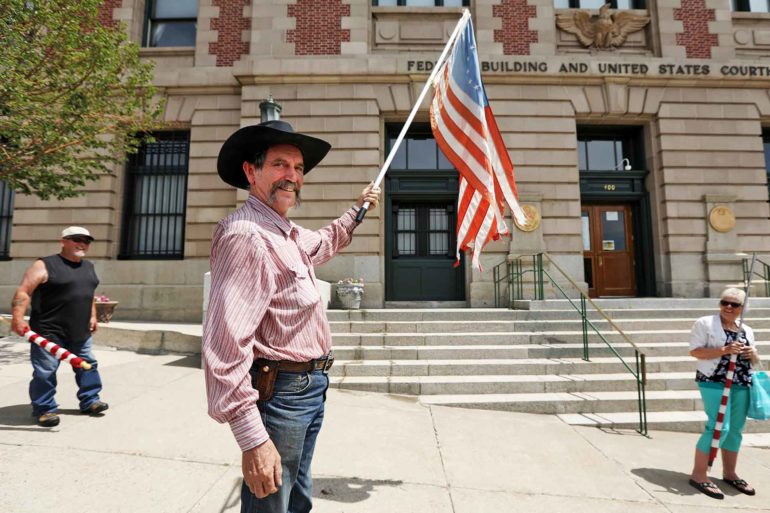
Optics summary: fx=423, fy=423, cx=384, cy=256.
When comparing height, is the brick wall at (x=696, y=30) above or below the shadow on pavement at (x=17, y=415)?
above

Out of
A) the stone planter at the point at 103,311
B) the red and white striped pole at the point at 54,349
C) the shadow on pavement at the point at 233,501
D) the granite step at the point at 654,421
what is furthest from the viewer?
the stone planter at the point at 103,311

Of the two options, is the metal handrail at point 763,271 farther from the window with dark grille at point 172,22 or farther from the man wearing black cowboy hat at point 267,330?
the window with dark grille at point 172,22

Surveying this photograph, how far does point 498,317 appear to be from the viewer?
8.14 m

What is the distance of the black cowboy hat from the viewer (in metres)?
1.85

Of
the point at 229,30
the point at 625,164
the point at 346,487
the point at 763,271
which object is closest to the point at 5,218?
the point at 229,30

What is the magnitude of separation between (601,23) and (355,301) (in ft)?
34.4

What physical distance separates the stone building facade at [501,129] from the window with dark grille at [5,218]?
9cm

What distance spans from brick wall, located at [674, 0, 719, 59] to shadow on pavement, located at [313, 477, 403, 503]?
46.9 ft

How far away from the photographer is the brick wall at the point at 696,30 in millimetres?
11984

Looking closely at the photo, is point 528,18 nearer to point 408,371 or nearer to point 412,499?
point 408,371

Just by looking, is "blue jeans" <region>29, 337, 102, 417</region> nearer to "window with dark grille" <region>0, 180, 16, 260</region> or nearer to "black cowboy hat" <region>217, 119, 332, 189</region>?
"black cowboy hat" <region>217, 119, 332, 189</region>

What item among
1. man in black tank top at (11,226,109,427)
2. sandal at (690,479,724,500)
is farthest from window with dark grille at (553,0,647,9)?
man in black tank top at (11,226,109,427)

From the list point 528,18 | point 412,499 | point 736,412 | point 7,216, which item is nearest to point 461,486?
point 412,499

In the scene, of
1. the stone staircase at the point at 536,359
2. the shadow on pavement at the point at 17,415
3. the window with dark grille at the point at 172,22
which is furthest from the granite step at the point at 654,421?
the window with dark grille at the point at 172,22
